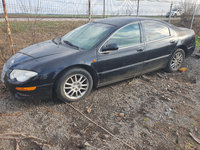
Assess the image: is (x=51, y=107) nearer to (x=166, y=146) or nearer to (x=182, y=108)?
(x=166, y=146)

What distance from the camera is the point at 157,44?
3982mm

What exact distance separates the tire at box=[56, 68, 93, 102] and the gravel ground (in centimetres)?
15

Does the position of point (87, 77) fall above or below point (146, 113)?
above

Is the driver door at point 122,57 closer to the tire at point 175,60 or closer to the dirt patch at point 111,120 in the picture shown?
the dirt patch at point 111,120

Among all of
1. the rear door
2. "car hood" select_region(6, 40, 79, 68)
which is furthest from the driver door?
"car hood" select_region(6, 40, 79, 68)

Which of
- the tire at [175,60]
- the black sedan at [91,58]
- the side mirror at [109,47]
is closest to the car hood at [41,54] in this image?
the black sedan at [91,58]

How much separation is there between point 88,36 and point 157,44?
5.62ft

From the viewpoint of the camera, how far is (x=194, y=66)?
5184 millimetres

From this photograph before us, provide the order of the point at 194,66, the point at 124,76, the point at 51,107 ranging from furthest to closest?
the point at 194,66
the point at 124,76
the point at 51,107

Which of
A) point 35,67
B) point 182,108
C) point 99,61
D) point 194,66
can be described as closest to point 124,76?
point 99,61

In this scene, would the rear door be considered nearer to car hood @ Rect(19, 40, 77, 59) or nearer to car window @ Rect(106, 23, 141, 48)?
car window @ Rect(106, 23, 141, 48)

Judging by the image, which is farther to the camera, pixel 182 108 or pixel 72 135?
pixel 182 108

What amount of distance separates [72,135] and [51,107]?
86 centimetres

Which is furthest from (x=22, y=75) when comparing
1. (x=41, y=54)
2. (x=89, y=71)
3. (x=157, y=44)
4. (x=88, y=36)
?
(x=157, y=44)
